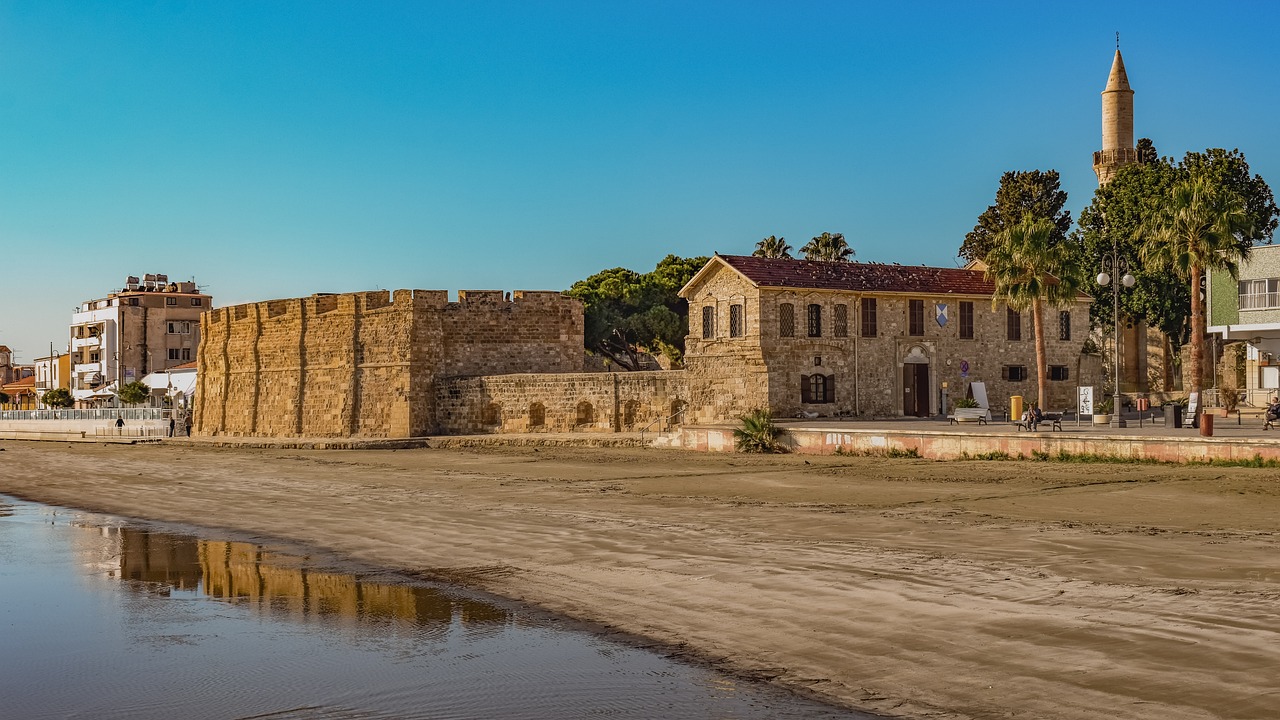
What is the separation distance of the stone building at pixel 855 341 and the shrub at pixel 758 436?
5.16m

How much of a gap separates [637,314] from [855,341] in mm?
23030

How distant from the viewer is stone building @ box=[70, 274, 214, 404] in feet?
269

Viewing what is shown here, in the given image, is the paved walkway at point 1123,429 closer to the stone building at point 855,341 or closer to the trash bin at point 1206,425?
the trash bin at point 1206,425

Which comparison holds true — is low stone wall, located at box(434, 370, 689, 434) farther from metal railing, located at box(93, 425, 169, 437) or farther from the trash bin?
metal railing, located at box(93, 425, 169, 437)

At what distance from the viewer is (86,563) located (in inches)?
475

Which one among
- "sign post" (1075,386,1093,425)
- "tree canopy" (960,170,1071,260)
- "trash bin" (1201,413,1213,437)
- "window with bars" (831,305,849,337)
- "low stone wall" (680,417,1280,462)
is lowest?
"low stone wall" (680,417,1280,462)

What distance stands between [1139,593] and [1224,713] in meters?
2.89

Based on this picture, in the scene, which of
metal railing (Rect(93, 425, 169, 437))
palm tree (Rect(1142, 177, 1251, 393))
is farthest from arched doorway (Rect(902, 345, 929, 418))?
metal railing (Rect(93, 425, 169, 437))

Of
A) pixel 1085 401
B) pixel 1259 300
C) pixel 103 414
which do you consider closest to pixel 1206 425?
pixel 1085 401

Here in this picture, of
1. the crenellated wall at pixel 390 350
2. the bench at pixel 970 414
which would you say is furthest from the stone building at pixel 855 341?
the crenellated wall at pixel 390 350

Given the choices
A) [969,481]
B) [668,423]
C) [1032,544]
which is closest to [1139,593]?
[1032,544]

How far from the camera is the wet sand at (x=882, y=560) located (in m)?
6.32

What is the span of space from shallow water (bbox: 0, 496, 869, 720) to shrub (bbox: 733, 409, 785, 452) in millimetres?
14911

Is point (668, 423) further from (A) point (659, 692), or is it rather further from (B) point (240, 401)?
(A) point (659, 692)
